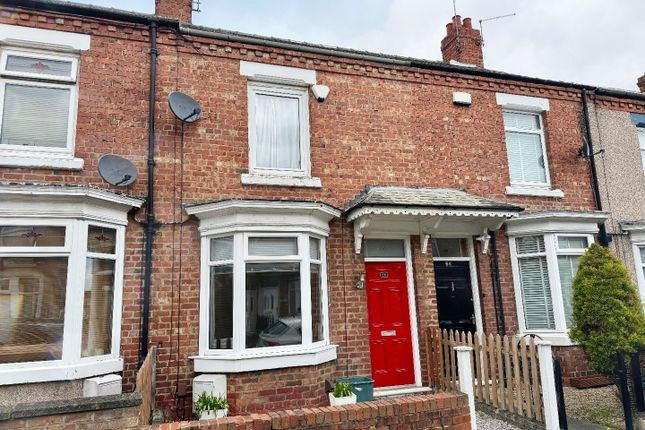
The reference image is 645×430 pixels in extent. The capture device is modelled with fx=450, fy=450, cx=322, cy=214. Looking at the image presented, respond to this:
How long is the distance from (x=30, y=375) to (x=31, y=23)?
5.43 meters

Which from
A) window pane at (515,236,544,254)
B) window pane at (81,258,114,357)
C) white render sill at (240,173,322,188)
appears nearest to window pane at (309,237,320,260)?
white render sill at (240,173,322,188)

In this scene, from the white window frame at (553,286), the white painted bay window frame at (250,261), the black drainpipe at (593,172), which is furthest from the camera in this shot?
the black drainpipe at (593,172)

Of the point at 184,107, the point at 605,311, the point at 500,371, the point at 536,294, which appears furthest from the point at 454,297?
the point at 184,107

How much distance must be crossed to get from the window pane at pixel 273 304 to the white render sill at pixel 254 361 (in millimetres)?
257

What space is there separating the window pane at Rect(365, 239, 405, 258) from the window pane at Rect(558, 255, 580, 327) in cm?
338

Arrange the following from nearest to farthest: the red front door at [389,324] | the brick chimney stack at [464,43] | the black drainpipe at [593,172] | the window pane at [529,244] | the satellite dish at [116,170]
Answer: the satellite dish at [116,170], the red front door at [389,324], the window pane at [529,244], the black drainpipe at [593,172], the brick chimney stack at [464,43]

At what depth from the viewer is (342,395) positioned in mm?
6348

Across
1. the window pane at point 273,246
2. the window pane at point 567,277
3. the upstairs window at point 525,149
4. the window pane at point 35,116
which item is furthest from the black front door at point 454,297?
the window pane at point 35,116

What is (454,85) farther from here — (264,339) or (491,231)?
(264,339)

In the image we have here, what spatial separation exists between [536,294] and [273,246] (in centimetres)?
559

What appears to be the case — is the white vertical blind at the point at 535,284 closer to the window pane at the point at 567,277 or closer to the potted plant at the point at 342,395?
the window pane at the point at 567,277

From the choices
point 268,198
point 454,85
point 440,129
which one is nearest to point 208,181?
point 268,198

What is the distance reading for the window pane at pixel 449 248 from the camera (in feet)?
29.9

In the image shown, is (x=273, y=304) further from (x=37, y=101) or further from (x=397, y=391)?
(x=37, y=101)
